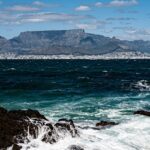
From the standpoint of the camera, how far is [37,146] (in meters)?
23.9

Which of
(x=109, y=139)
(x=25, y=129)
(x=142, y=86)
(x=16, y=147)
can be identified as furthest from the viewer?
(x=142, y=86)

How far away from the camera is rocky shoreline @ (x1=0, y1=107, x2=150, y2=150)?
77.3ft

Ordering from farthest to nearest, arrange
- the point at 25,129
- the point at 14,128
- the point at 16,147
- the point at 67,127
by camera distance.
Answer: the point at 67,127, the point at 25,129, the point at 14,128, the point at 16,147

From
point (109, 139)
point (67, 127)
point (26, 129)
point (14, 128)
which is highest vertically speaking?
point (14, 128)

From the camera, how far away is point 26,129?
24781mm

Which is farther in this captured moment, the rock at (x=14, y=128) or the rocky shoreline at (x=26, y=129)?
the rocky shoreline at (x=26, y=129)

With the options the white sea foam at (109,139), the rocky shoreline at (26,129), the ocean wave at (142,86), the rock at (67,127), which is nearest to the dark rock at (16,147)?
the rocky shoreline at (26,129)

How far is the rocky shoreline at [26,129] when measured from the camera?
23562 mm

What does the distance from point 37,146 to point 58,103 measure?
1134 inches

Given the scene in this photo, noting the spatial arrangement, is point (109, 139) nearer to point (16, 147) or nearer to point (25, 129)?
point (25, 129)

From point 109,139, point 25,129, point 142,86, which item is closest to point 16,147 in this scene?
point 25,129

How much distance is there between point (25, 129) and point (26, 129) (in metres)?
0.08

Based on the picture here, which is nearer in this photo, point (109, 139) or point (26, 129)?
point (26, 129)

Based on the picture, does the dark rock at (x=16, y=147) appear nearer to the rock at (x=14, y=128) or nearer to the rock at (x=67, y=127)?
the rock at (x=14, y=128)
